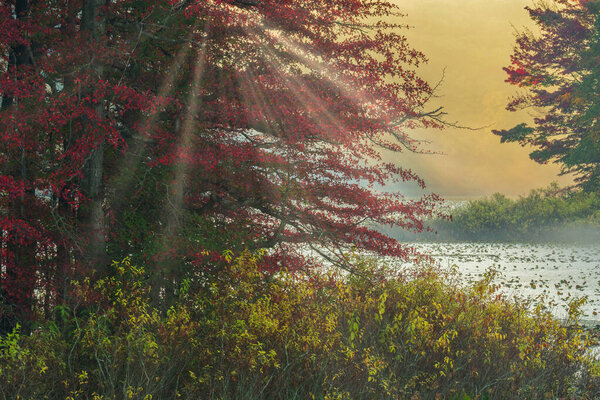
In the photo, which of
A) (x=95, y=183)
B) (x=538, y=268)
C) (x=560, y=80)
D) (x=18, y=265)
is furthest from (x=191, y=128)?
(x=560, y=80)

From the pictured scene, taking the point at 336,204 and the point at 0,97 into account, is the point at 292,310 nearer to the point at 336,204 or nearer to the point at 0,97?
the point at 336,204

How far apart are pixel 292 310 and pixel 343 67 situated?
454cm

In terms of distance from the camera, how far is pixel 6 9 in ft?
30.4

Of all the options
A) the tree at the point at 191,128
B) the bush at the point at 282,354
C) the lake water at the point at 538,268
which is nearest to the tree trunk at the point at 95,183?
the tree at the point at 191,128

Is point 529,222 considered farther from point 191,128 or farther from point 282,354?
point 282,354

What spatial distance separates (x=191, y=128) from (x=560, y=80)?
28070mm

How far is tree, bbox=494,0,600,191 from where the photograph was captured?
97.5 feet

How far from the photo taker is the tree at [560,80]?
29.7 m

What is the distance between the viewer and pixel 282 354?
651 centimetres

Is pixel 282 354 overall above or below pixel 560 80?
below

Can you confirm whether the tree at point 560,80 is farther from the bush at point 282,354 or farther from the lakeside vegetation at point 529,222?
the bush at point 282,354

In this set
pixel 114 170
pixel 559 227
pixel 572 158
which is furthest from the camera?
pixel 559 227

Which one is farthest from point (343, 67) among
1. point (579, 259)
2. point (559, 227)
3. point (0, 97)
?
point (559, 227)

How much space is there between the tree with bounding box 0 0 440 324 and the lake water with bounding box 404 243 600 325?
12.6 ft
